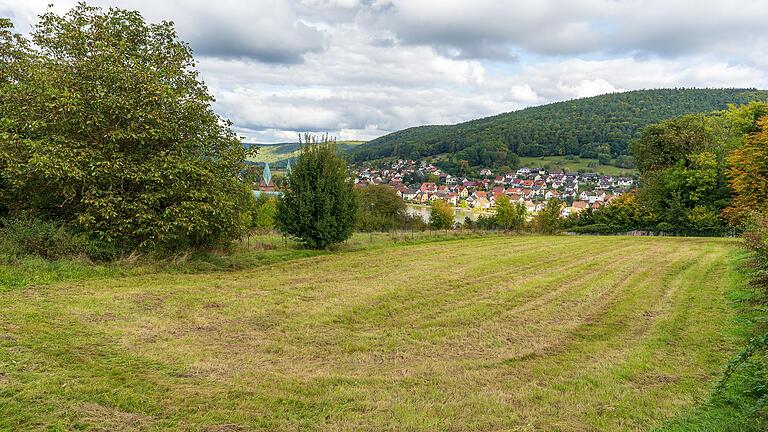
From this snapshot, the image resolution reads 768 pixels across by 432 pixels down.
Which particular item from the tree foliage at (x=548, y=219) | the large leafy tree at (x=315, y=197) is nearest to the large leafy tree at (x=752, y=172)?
the tree foliage at (x=548, y=219)

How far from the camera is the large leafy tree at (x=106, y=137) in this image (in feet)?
38.8

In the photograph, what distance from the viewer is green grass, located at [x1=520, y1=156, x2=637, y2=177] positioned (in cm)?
11009

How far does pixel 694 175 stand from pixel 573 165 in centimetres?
8685

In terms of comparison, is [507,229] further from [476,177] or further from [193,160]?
[476,177]

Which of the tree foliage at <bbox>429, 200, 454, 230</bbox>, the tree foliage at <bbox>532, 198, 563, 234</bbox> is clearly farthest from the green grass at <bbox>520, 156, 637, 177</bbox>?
the tree foliage at <bbox>429, 200, 454, 230</bbox>

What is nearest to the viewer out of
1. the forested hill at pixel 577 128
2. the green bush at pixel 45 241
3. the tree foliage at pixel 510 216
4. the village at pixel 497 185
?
the green bush at pixel 45 241

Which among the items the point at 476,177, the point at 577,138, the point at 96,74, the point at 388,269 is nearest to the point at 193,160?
the point at 96,74

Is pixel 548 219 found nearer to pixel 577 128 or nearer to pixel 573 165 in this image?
pixel 573 165

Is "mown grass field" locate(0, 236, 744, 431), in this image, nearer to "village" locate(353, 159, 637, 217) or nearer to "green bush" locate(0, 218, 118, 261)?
"green bush" locate(0, 218, 118, 261)

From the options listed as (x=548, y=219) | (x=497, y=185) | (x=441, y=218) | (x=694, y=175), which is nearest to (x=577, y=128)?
(x=497, y=185)

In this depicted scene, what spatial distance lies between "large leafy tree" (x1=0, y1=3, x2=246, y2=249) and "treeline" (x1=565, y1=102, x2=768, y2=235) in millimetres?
33314

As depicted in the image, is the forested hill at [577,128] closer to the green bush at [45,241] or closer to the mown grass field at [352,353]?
the mown grass field at [352,353]

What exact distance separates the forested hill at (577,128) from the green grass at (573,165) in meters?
1.97

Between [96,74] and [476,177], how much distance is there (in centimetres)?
11650
